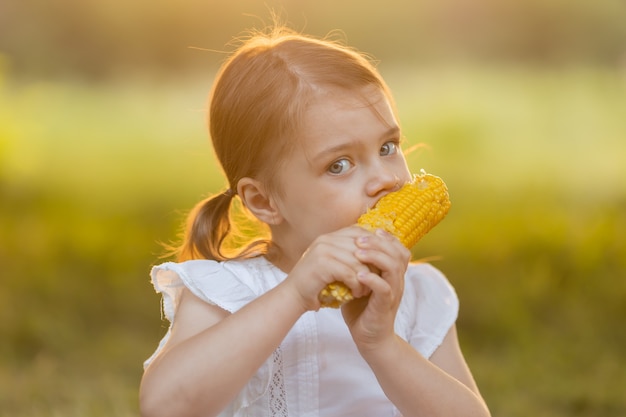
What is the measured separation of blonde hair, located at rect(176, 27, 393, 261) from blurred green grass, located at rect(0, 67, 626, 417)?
6.12 ft

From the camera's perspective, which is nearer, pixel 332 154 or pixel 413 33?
pixel 332 154

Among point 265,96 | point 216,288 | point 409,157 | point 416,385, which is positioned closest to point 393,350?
point 416,385

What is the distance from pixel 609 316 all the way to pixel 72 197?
272 centimetres

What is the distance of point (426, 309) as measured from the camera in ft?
7.59

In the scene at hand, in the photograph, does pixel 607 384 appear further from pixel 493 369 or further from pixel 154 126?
pixel 154 126

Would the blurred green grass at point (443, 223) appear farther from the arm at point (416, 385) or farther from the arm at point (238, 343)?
the arm at point (238, 343)

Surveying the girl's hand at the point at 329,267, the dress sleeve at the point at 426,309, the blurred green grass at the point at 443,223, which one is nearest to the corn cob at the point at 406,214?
the girl's hand at the point at 329,267

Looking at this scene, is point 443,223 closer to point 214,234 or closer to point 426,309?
point 426,309

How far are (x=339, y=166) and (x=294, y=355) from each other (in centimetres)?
49

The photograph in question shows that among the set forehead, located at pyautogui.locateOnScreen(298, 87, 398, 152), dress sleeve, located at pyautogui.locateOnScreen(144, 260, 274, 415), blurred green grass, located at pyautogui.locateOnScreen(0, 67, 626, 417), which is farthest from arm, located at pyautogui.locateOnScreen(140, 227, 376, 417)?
blurred green grass, located at pyautogui.locateOnScreen(0, 67, 626, 417)

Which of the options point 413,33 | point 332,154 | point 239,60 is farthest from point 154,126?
point 332,154

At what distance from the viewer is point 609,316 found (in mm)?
4062

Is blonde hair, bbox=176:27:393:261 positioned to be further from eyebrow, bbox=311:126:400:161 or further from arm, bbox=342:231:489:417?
arm, bbox=342:231:489:417

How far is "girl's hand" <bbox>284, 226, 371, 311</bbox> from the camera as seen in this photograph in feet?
5.42
